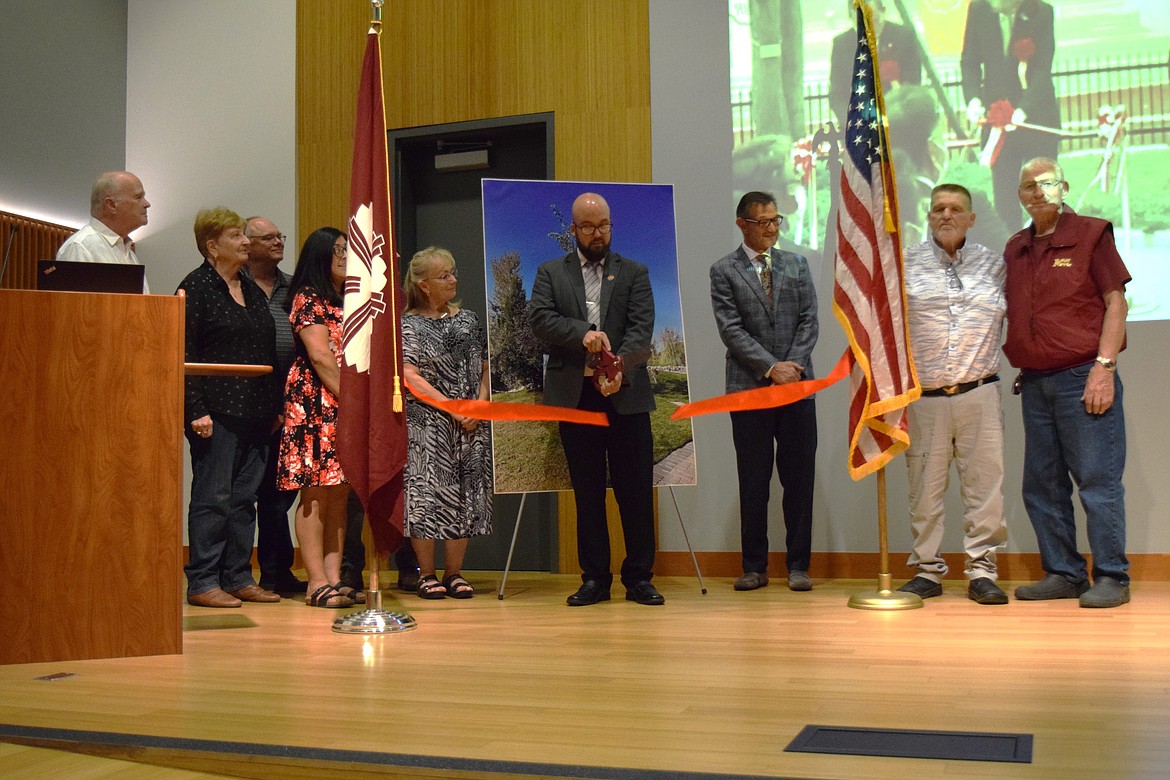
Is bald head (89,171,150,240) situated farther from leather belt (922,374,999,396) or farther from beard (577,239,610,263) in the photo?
leather belt (922,374,999,396)

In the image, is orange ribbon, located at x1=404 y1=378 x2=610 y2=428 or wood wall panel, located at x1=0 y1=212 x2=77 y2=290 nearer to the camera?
orange ribbon, located at x1=404 y1=378 x2=610 y2=428

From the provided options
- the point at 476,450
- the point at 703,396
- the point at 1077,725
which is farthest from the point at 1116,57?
the point at 1077,725

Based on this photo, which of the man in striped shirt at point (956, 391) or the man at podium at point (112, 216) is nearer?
the man at podium at point (112, 216)

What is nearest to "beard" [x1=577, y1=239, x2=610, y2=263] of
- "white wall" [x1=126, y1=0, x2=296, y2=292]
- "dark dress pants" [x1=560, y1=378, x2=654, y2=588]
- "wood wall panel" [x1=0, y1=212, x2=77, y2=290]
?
"dark dress pants" [x1=560, y1=378, x2=654, y2=588]

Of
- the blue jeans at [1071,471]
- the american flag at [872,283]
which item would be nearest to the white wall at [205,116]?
the american flag at [872,283]

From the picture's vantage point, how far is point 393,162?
6.45 m

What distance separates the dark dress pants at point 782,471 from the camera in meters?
5.06

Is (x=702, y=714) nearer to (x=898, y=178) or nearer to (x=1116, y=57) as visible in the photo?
(x=898, y=178)

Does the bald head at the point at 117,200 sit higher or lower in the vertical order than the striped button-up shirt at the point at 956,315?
higher

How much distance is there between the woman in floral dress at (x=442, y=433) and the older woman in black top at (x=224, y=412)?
0.61 meters

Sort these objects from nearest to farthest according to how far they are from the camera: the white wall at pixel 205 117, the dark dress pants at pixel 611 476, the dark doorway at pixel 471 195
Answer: the dark dress pants at pixel 611 476 < the dark doorway at pixel 471 195 < the white wall at pixel 205 117

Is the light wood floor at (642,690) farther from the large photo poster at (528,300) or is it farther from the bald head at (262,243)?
the bald head at (262,243)

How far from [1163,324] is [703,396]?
2117 millimetres

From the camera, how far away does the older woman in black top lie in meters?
4.51
